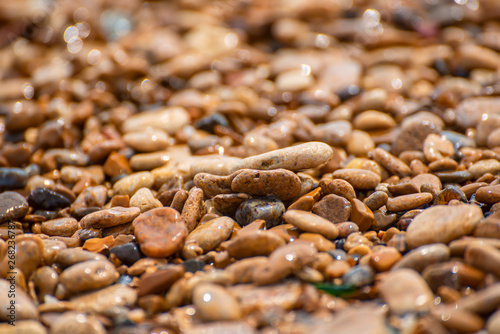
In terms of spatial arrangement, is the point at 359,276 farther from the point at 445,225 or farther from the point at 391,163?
the point at 391,163

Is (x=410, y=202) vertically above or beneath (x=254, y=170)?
beneath

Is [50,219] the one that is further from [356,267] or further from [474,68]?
[474,68]

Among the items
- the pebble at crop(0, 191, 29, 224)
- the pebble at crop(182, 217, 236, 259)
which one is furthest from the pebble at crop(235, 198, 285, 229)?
the pebble at crop(0, 191, 29, 224)

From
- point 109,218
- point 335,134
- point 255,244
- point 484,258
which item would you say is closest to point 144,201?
point 109,218

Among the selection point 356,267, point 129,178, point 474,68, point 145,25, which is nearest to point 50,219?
point 129,178

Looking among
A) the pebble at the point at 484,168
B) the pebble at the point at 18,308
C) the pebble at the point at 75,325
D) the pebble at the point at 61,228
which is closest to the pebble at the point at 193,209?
the pebble at the point at 61,228

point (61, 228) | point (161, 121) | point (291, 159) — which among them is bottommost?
point (61, 228)

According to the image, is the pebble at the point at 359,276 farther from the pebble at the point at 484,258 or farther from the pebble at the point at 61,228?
the pebble at the point at 61,228
